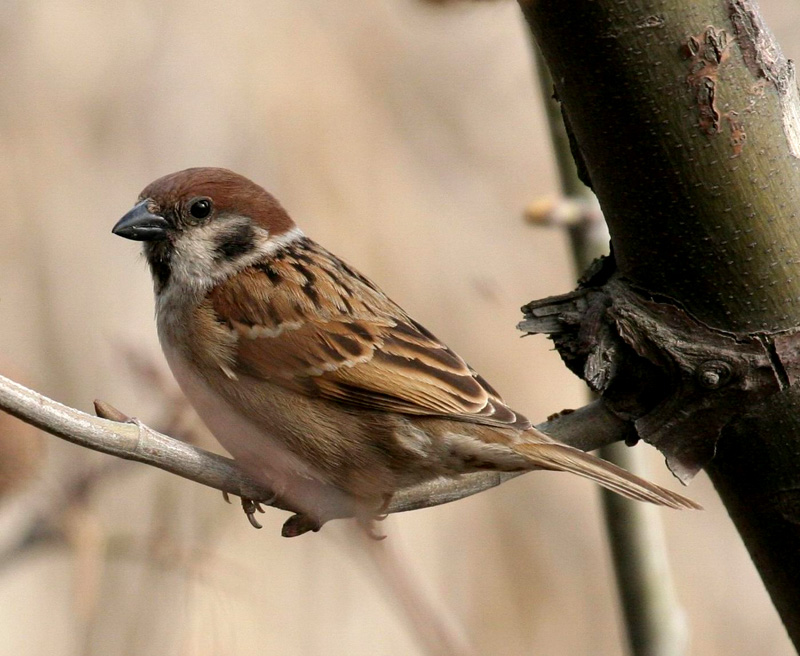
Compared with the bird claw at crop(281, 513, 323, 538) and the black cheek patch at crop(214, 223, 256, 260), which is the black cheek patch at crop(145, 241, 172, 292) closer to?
the black cheek patch at crop(214, 223, 256, 260)

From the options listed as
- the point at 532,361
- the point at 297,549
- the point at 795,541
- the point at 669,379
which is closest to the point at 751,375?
the point at 669,379

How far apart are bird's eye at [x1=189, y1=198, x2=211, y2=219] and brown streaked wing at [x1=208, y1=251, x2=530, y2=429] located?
0.20 metres

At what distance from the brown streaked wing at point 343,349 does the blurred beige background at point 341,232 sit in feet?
3.45

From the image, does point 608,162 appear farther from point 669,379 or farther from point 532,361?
point 532,361

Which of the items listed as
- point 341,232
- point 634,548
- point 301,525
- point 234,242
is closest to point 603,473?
point 634,548

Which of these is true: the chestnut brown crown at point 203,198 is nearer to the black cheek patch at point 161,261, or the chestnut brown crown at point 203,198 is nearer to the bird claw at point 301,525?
the black cheek patch at point 161,261

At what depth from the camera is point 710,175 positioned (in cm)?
160

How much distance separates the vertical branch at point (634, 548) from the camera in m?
2.11

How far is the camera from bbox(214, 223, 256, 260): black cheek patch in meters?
2.86

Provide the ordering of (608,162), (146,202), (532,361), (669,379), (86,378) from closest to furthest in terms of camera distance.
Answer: (608,162)
(669,379)
(146,202)
(86,378)
(532,361)

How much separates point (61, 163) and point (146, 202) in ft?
5.17

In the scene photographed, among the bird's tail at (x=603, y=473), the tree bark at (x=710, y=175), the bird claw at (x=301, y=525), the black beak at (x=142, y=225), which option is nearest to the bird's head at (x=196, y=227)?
the black beak at (x=142, y=225)

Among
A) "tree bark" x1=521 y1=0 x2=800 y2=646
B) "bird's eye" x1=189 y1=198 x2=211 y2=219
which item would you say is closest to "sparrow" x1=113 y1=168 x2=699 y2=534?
"bird's eye" x1=189 y1=198 x2=211 y2=219

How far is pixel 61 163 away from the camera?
418 cm
